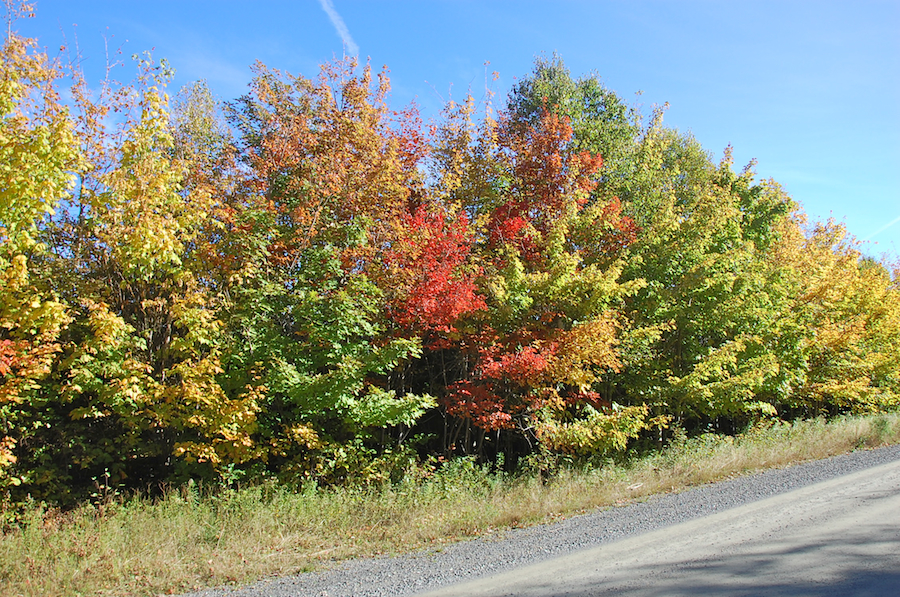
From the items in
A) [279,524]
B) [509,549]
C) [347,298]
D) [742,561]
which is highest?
[347,298]

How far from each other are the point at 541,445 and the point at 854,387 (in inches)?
470

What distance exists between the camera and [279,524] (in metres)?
7.65

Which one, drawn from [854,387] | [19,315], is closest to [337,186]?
[19,315]

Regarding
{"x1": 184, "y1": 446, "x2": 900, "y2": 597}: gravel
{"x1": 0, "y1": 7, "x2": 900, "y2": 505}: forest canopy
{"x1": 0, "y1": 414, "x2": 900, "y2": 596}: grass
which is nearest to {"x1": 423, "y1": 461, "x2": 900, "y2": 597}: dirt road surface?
{"x1": 184, "y1": 446, "x2": 900, "y2": 597}: gravel

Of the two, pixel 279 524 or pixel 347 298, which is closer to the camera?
pixel 279 524

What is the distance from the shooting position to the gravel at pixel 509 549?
Answer: 5715 millimetres

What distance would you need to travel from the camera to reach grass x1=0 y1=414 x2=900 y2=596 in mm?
6070

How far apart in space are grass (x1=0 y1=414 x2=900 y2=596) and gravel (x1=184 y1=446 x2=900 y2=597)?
0.41 metres

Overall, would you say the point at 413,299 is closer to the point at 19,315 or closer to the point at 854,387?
the point at 19,315

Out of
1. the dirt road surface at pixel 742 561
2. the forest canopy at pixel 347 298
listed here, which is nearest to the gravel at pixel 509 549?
the dirt road surface at pixel 742 561

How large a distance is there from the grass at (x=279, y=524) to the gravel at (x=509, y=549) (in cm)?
41

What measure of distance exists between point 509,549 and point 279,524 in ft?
10.2

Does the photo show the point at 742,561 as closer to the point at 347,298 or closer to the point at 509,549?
the point at 509,549

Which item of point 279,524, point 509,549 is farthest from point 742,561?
point 279,524
